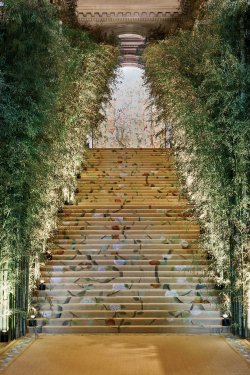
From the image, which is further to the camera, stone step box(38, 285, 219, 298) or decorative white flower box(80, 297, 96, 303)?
stone step box(38, 285, 219, 298)

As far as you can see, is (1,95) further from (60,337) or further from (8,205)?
(60,337)

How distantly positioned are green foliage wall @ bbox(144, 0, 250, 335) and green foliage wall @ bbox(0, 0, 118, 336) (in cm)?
187

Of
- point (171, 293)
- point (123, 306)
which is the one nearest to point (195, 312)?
point (171, 293)

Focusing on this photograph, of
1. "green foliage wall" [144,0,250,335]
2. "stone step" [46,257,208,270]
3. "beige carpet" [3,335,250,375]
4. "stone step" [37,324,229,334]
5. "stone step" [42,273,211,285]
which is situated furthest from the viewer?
"stone step" [46,257,208,270]

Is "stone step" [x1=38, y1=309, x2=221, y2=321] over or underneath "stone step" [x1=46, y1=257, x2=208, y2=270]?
underneath

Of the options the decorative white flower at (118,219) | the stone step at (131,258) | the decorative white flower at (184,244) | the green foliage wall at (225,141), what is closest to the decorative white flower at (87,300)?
the stone step at (131,258)

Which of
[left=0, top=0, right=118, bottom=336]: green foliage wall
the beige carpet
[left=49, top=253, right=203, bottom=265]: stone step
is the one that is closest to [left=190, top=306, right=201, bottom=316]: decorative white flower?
the beige carpet

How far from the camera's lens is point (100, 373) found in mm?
4961

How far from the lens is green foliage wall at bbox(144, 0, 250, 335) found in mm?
6629

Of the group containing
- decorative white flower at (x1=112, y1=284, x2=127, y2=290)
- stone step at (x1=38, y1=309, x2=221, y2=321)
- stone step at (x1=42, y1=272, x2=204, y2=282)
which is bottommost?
stone step at (x1=38, y1=309, x2=221, y2=321)

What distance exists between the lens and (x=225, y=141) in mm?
6691

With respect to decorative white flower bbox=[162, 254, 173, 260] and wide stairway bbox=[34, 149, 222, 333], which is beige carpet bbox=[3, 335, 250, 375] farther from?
decorative white flower bbox=[162, 254, 173, 260]

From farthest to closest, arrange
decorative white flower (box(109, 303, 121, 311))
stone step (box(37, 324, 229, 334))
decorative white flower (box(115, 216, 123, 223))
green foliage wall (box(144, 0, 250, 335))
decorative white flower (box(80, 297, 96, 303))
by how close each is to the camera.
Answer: decorative white flower (box(115, 216, 123, 223)) < decorative white flower (box(80, 297, 96, 303)) < decorative white flower (box(109, 303, 121, 311)) < stone step (box(37, 324, 229, 334)) < green foliage wall (box(144, 0, 250, 335))

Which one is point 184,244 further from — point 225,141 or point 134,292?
point 225,141
